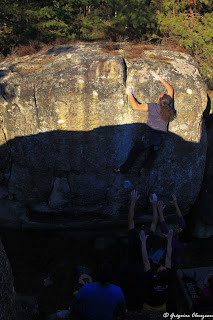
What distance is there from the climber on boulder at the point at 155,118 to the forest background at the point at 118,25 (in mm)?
2669

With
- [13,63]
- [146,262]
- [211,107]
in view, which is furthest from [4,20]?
[146,262]

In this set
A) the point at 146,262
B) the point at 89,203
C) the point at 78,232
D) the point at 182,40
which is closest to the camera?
the point at 146,262

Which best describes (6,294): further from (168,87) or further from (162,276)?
(168,87)

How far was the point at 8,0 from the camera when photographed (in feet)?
26.1

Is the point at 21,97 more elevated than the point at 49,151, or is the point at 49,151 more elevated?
the point at 21,97

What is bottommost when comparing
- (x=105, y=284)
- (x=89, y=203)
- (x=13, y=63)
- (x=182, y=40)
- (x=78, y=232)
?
(x=78, y=232)

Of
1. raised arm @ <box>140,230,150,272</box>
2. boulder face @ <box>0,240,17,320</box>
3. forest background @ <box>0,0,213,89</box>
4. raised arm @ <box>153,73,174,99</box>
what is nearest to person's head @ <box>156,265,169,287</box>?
raised arm @ <box>140,230,150,272</box>

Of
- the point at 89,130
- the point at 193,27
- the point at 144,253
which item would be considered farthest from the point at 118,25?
the point at 144,253

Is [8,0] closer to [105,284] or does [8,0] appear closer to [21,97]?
[21,97]

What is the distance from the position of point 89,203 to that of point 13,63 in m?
3.71

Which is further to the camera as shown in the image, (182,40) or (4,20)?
(4,20)

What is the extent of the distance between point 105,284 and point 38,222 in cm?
399

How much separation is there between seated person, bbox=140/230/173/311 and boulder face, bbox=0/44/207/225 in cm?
213

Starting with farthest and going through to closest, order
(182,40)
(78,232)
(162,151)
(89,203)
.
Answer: (182,40) < (78,232) < (89,203) < (162,151)
